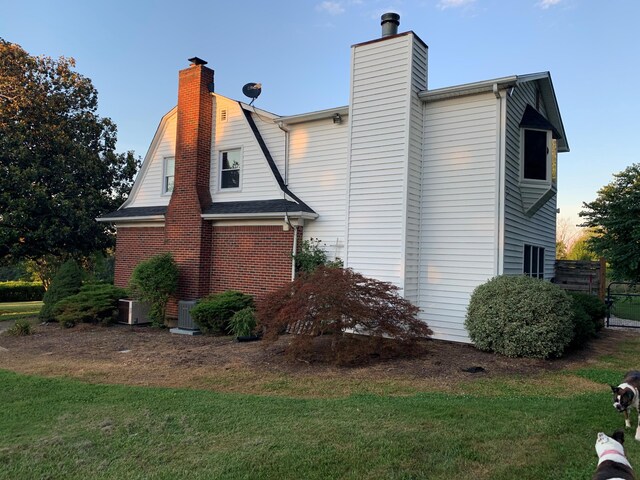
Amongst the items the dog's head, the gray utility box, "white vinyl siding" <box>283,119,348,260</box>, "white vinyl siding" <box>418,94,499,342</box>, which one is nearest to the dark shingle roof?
"white vinyl siding" <box>418,94,499,342</box>

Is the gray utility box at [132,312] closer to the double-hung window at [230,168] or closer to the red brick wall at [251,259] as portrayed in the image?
the red brick wall at [251,259]

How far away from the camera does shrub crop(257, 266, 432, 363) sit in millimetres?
7379

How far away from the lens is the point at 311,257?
11.3 metres

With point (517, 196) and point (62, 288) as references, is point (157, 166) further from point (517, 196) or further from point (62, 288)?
point (517, 196)

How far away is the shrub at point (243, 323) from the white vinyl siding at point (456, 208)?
3943mm

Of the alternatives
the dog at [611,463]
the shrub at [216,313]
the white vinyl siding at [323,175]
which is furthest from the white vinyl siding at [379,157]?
the dog at [611,463]

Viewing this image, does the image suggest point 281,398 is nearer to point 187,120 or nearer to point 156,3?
point 187,120

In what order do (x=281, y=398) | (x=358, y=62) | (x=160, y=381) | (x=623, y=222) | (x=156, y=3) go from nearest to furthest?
(x=281, y=398) < (x=160, y=381) < (x=358, y=62) < (x=623, y=222) < (x=156, y=3)

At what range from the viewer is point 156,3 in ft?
46.9

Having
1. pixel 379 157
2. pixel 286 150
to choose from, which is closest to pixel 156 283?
pixel 286 150

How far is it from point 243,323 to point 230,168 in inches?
201

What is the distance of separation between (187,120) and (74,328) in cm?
664

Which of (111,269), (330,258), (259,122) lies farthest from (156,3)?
(111,269)

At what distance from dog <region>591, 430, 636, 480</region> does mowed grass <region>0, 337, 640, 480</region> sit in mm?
1160
